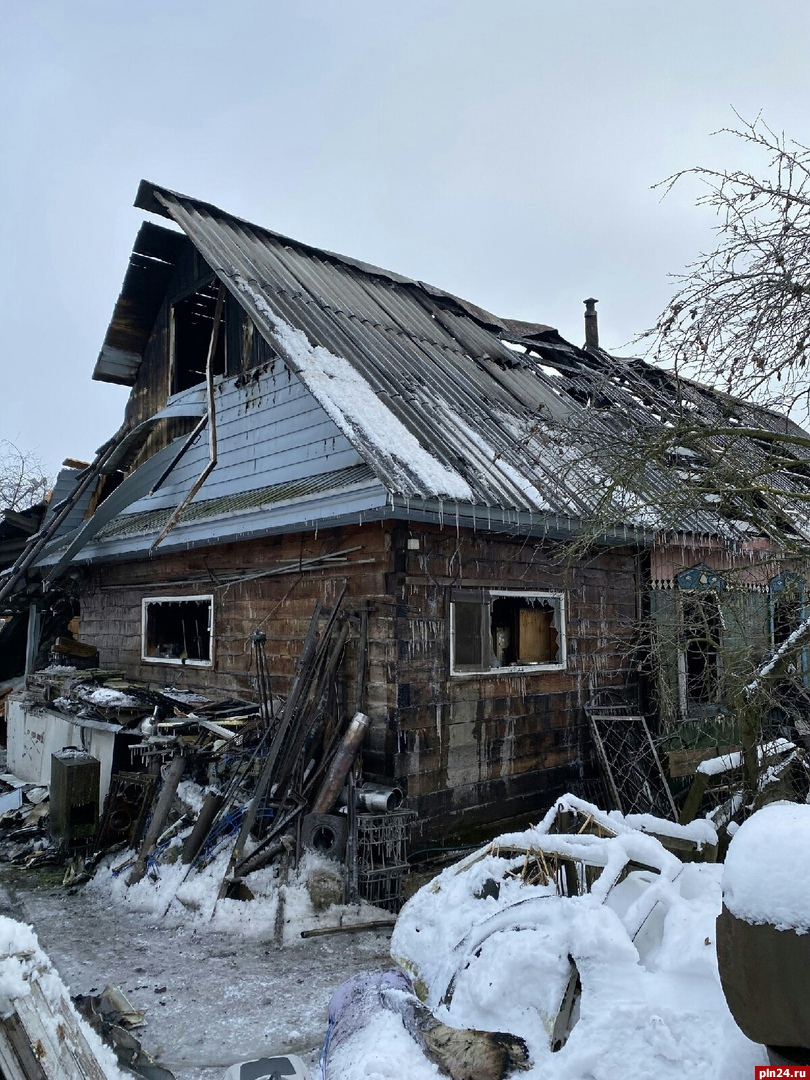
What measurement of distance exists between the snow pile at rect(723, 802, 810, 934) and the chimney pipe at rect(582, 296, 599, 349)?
1534 centimetres

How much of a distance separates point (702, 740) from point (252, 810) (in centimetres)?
605

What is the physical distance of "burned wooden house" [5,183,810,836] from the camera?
6711 mm

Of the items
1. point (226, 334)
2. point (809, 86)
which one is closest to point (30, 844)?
point (226, 334)

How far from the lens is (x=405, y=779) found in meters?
6.59

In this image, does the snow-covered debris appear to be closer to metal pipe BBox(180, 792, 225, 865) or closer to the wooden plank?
the wooden plank

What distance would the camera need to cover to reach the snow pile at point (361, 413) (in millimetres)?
6480

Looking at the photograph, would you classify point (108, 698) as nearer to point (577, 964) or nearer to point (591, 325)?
point (577, 964)

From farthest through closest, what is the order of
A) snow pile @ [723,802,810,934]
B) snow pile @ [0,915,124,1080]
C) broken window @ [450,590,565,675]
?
broken window @ [450,590,565,675] → snow pile @ [0,915,124,1080] → snow pile @ [723,802,810,934]

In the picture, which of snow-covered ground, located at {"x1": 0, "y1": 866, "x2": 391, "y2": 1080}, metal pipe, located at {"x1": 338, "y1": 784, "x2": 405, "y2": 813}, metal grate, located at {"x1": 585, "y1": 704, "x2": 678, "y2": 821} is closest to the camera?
snow-covered ground, located at {"x1": 0, "y1": 866, "x2": 391, "y2": 1080}

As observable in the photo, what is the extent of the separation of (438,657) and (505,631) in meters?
1.92

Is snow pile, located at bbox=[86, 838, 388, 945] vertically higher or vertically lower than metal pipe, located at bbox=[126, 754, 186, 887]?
lower

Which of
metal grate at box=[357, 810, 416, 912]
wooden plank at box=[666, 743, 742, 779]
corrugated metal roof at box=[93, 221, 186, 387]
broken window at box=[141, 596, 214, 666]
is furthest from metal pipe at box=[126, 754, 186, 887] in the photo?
corrugated metal roof at box=[93, 221, 186, 387]

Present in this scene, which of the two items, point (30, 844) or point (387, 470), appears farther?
point (30, 844)

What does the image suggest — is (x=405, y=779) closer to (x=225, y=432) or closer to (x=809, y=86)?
(x=225, y=432)
